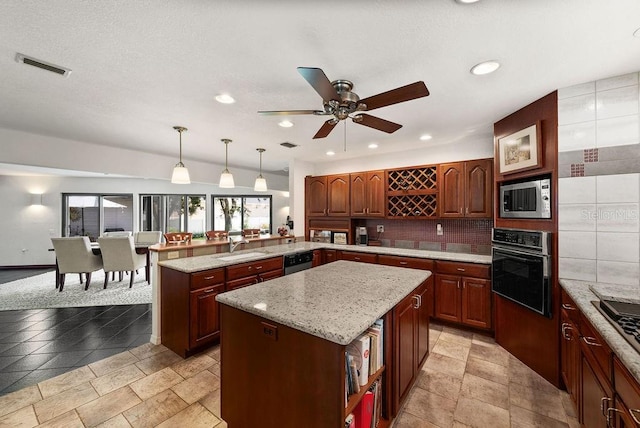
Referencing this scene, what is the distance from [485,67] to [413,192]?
2.18 meters

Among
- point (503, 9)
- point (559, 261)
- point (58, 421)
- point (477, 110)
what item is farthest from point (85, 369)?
point (477, 110)

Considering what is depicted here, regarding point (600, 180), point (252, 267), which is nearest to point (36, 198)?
point (252, 267)

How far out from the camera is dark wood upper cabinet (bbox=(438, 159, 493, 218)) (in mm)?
3240

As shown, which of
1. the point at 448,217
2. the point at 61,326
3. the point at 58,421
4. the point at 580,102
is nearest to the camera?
the point at 58,421

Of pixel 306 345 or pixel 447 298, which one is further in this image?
pixel 447 298

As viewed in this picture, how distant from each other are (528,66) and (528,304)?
1.93 m

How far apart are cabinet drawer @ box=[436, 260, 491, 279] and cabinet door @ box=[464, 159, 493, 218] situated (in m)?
0.68

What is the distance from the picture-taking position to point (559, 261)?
2.08 m

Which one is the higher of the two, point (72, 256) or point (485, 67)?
point (485, 67)

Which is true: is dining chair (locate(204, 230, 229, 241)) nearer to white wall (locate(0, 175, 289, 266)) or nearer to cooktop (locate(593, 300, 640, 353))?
white wall (locate(0, 175, 289, 266))

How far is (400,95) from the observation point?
1560 millimetres

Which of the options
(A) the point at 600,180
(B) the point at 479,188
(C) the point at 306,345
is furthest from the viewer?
(B) the point at 479,188

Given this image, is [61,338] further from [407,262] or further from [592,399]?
[592,399]

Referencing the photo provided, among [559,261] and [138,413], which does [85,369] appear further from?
[559,261]
